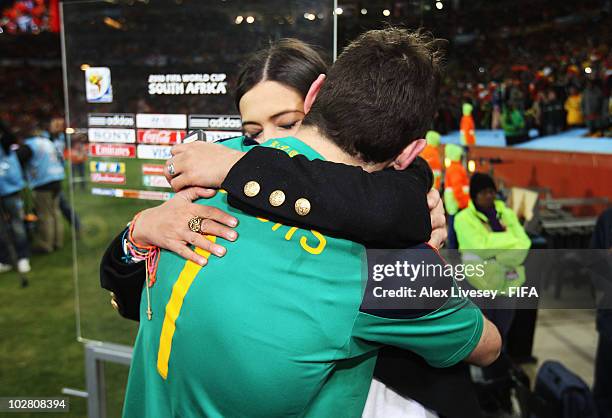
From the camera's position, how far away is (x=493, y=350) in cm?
97

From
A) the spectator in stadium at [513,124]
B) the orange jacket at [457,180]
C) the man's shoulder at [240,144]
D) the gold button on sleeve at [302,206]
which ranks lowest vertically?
the orange jacket at [457,180]

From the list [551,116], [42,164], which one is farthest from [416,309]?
[42,164]

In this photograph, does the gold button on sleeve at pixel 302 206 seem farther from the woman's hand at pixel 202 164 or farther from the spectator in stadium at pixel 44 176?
the spectator in stadium at pixel 44 176

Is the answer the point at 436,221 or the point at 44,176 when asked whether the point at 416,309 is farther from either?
the point at 44,176

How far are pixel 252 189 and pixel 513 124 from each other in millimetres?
2078

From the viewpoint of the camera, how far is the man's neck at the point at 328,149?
2.85 feet

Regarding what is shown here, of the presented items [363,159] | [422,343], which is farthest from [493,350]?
[363,159]

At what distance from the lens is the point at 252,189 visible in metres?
0.83

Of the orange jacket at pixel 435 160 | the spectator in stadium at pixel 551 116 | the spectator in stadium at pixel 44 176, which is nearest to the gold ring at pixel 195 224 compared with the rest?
the orange jacket at pixel 435 160

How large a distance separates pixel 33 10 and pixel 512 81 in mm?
21946

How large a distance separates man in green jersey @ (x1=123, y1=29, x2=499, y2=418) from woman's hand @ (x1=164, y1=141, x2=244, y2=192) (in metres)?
0.06

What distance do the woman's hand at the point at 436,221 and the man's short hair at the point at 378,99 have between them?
28 centimetres

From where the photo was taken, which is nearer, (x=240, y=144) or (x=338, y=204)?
(x=338, y=204)

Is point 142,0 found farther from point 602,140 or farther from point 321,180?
point 602,140
